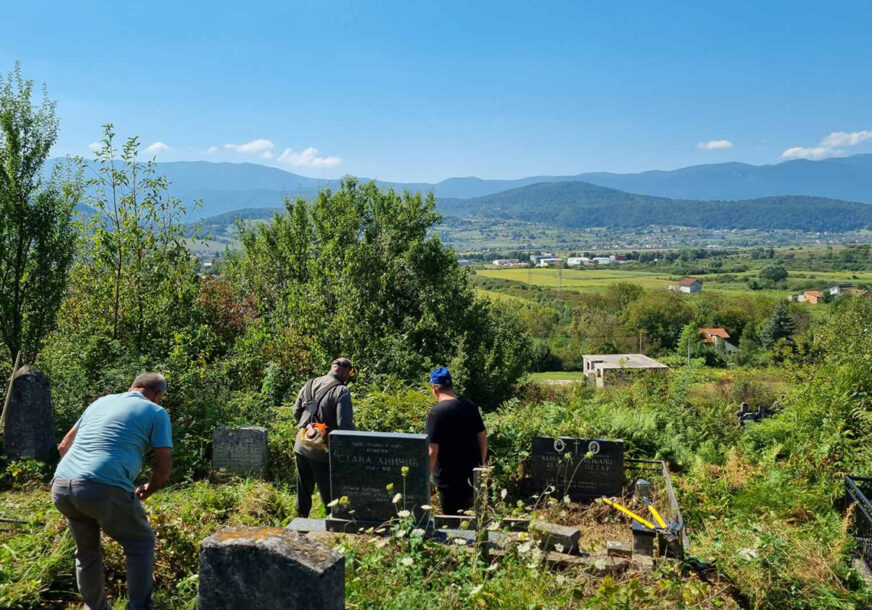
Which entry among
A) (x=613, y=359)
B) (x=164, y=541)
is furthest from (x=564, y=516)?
(x=613, y=359)

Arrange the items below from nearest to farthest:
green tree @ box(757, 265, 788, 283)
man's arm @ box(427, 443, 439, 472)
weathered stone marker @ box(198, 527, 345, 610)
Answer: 1. weathered stone marker @ box(198, 527, 345, 610)
2. man's arm @ box(427, 443, 439, 472)
3. green tree @ box(757, 265, 788, 283)

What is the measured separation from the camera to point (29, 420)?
32.5 ft

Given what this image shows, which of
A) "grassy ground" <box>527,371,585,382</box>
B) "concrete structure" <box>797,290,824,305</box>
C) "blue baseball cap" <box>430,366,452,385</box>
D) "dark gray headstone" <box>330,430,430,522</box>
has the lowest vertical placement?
"grassy ground" <box>527,371,585,382</box>

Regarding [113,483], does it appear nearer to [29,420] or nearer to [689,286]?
[29,420]

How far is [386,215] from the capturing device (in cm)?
2320

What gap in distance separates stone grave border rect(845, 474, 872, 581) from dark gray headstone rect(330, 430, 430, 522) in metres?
4.66

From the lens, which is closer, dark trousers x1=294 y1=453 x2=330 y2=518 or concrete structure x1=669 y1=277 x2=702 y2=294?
dark trousers x1=294 y1=453 x2=330 y2=518

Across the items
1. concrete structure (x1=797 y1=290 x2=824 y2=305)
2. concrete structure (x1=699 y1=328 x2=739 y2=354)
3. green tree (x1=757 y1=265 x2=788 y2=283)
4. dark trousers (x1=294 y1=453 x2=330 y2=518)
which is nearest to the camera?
dark trousers (x1=294 y1=453 x2=330 y2=518)

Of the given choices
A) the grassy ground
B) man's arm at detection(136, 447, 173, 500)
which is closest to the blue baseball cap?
man's arm at detection(136, 447, 173, 500)

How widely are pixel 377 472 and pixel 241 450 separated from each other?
13.8 feet

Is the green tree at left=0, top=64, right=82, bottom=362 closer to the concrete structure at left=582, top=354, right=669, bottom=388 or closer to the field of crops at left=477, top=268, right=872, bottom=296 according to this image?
the concrete structure at left=582, top=354, right=669, bottom=388

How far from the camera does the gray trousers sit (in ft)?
15.7

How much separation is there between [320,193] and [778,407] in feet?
52.0

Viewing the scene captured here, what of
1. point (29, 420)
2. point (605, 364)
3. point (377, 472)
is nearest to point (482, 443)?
point (377, 472)
